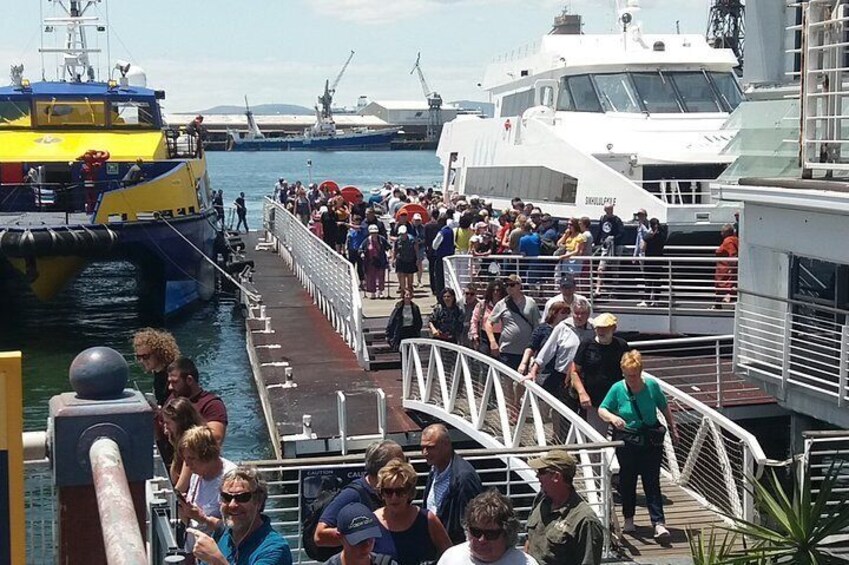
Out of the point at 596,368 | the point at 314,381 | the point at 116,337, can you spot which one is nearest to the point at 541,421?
the point at 596,368

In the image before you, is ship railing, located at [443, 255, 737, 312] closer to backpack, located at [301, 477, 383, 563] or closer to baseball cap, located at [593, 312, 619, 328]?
baseball cap, located at [593, 312, 619, 328]

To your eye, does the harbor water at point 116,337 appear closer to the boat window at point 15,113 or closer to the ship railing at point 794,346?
the boat window at point 15,113

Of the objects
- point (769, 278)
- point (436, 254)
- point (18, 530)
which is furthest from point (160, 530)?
point (436, 254)

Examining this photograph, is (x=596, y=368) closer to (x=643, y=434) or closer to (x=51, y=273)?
(x=643, y=434)

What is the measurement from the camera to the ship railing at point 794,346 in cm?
1009

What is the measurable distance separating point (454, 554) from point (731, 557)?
1.88 metres

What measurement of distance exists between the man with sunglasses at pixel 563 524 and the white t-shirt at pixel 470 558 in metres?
0.92

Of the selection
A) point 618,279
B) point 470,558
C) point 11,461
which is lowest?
point 470,558

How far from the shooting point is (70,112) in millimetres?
25922

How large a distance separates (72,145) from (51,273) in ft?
9.47

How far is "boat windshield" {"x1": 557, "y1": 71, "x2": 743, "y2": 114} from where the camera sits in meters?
24.0

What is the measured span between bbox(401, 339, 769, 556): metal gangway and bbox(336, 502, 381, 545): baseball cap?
269cm

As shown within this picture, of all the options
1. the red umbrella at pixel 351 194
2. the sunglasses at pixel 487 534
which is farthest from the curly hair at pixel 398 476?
the red umbrella at pixel 351 194

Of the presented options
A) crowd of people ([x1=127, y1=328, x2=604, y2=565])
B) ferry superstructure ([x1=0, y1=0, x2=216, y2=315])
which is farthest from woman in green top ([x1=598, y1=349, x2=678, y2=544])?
ferry superstructure ([x1=0, y1=0, x2=216, y2=315])
